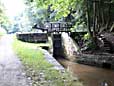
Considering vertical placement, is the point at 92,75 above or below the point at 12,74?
below

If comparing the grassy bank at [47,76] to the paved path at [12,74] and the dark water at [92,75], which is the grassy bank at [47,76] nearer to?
the paved path at [12,74]

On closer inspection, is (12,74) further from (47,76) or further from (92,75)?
(92,75)

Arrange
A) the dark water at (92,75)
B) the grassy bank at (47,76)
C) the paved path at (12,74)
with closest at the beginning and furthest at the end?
the paved path at (12,74) → the grassy bank at (47,76) → the dark water at (92,75)

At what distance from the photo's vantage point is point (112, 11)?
23734 mm

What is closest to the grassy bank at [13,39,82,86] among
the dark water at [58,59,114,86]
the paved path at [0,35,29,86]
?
the paved path at [0,35,29,86]

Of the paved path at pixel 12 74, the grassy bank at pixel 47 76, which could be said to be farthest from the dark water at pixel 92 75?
the paved path at pixel 12 74

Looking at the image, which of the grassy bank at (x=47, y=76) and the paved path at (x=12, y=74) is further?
the grassy bank at (x=47, y=76)

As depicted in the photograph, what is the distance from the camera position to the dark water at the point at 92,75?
12.8 meters

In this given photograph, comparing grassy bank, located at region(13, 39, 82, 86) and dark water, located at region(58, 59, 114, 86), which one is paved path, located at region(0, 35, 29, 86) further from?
dark water, located at region(58, 59, 114, 86)

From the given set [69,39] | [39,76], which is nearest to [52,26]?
[69,39]

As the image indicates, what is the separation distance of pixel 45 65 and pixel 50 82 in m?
2.97

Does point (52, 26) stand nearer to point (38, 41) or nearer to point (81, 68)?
point (38, 41)

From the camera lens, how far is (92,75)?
49.0ft

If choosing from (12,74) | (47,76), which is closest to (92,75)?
(47,76)
